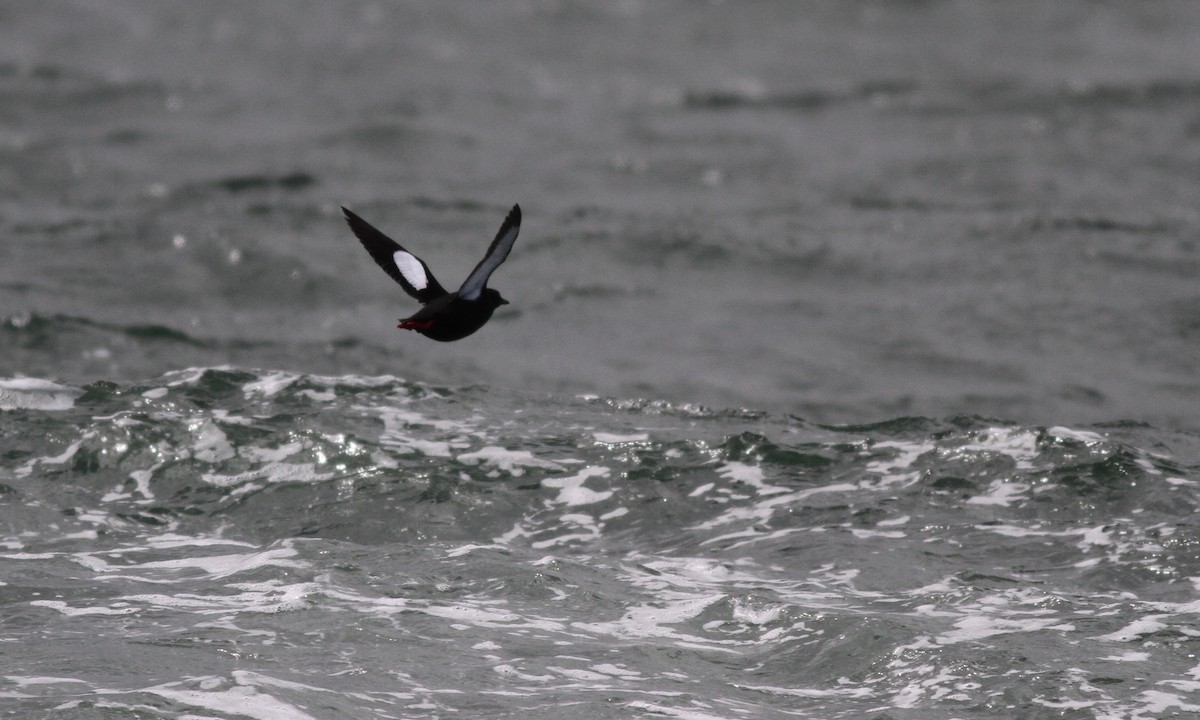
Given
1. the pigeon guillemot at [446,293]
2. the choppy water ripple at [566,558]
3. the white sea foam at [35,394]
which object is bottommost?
the choppy water ripple at [566,558]

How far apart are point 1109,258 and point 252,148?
13364 millimetres

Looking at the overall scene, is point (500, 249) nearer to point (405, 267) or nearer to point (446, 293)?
point (446, 293)

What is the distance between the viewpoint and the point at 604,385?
14766 mm

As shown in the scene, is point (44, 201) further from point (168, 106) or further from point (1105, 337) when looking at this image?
point (1105, 337)

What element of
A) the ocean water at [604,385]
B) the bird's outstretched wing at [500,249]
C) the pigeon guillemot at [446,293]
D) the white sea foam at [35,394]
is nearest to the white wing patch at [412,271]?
the pigeon guillemot at [446,293]

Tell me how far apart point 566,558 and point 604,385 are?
5.68 m

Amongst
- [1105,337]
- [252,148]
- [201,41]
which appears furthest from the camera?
[201,41]

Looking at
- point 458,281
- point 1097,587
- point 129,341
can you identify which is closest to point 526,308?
point 458,281

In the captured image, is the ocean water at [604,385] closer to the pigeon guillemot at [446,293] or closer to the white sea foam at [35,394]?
the white sea foam at [35,394]

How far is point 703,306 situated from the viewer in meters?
18.0

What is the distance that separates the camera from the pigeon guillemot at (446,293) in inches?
280

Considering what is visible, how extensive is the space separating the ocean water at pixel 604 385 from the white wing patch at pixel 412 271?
65.9 inches

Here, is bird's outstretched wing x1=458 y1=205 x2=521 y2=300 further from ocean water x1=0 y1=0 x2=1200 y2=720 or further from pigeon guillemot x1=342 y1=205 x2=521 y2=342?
ocean water x1=0 y1=0 x2=1200 y2=720

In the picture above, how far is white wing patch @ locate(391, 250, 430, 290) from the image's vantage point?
8180 millimetres
